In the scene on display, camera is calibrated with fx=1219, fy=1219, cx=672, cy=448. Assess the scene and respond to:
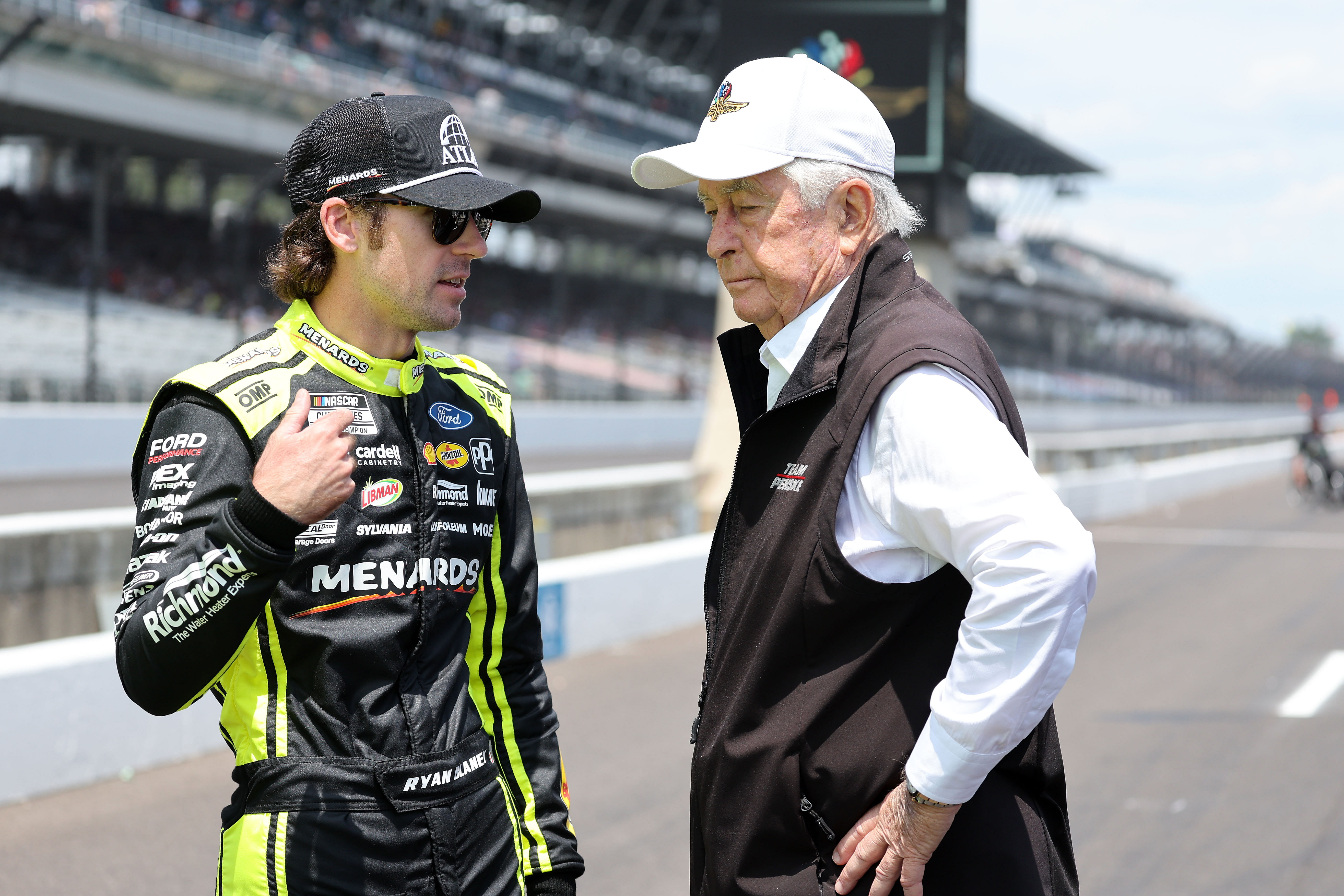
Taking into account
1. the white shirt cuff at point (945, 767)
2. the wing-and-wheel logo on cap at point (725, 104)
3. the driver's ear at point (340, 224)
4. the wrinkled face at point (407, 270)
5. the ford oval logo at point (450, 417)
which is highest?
the wing-and-wheel logo on cap at point (725, 104)

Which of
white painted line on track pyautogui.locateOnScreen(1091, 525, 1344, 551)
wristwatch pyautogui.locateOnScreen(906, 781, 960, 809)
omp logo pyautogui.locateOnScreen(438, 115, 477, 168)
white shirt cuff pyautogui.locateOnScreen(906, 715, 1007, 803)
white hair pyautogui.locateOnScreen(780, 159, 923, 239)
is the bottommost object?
white painted line on track pyautogui.locateOnScreen(1091, 525, 1344, 551)

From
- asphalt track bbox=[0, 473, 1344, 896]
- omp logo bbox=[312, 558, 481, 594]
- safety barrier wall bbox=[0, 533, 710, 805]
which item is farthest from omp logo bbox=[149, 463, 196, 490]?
asphalt track bbox=[0, 473, 1344, 896]

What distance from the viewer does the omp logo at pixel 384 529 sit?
1.98 m

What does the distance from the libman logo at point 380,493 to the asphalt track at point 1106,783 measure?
2.61 m

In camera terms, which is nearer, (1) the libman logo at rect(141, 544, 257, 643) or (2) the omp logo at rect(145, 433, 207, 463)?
(1) the libman logo at rect(141, 544, 257, 643)

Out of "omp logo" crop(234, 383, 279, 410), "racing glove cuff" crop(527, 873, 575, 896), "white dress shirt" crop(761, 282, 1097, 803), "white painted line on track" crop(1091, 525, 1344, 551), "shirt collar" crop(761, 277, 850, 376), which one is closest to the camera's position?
"white dress shirt" crop(761, 282, 1097, 803)

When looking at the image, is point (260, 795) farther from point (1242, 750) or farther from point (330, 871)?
point (1242, 750)

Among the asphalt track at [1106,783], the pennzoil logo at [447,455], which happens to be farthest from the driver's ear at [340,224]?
the asphalt track at [1106,783]

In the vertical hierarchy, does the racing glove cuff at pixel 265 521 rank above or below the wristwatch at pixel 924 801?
above

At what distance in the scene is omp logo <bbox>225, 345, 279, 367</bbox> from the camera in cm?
199

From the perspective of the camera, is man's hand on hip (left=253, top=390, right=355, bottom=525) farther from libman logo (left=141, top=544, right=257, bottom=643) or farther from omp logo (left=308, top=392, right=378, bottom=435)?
omp logo (left=308, top=392, right=378, bottom=435)

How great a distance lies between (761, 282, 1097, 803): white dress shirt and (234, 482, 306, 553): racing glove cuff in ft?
2.82

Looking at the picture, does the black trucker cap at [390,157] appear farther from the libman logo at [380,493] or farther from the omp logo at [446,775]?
the omp logo at [446,775]

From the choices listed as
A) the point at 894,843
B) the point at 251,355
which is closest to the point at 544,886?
the point at 894,843
